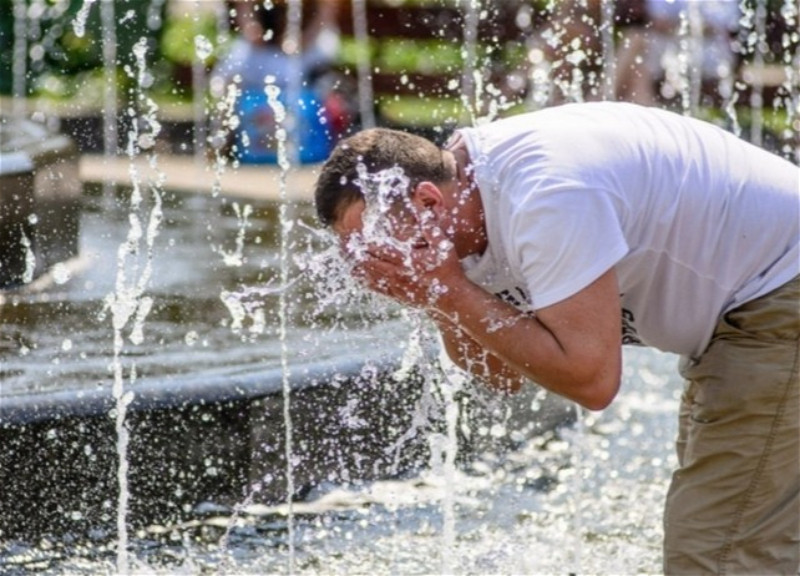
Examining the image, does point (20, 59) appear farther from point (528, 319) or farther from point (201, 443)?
point (528, 319)

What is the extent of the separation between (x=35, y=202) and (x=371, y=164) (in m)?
3.91

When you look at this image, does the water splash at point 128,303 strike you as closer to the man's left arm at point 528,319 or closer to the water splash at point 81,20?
the water splash at point 81,20

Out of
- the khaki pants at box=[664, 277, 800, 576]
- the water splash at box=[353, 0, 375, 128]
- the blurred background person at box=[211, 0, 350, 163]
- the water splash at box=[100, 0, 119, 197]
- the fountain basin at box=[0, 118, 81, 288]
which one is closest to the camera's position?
the khaki pants at box=[664, 277, 800, 576]

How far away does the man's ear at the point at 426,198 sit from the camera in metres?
3.17

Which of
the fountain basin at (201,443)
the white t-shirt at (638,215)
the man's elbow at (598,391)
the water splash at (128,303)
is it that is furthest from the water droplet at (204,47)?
the man's elbow at (598,391)

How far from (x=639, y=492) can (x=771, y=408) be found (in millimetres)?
1961

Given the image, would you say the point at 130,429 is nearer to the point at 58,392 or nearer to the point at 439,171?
the point at 58,392

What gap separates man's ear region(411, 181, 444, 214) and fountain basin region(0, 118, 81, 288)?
3772 mm

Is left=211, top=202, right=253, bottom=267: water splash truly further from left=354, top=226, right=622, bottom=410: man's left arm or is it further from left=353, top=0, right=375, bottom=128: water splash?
left=354, top=226, right=622, bottom=410: man's left arm

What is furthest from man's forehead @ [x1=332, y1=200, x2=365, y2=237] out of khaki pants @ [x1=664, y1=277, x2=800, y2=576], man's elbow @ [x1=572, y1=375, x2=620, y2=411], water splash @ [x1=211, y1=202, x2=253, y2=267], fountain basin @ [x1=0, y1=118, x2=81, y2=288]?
water splash @ [x1=211, y1=202, x2=253, y2=267]

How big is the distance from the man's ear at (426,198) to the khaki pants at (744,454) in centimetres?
63

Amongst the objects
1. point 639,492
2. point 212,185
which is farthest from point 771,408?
point 212,185

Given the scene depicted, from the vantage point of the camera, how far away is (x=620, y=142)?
3232mm

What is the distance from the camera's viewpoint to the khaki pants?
3.38m
